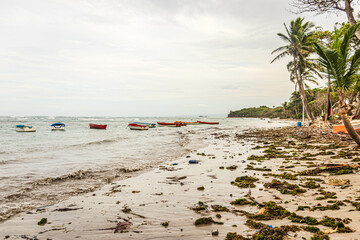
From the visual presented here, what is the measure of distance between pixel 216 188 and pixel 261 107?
191 metres

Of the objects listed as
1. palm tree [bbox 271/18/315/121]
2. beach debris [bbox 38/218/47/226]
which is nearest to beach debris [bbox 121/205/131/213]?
beach debris [bbox 38/218/47/226]

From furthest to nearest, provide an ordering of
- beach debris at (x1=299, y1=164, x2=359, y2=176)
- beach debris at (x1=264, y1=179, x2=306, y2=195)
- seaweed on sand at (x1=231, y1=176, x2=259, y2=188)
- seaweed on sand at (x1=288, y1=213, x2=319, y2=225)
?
beach debris at (x1=299, y1=164, x2=359, y2=176) → seaweed on sand at (x1=231, y1=176, x2=259, y2=188) → beach debris at (x1=264, y1=179, x2=306, y2=195) → seaweed on sand at (x1=288, y1=213, x2=319, y2=225)

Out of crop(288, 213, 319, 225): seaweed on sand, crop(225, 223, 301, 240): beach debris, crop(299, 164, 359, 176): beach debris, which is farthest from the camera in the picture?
crop(299, 164, 359, 176): beach debris

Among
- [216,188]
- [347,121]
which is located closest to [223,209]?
[216,188]

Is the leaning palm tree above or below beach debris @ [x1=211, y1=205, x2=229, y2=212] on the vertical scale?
above

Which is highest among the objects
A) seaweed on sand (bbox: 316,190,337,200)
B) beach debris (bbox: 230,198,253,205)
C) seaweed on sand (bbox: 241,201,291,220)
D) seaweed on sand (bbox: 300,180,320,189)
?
seaweed on sand (bbox: 316,190,337,200)

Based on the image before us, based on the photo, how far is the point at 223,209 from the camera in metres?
4.39

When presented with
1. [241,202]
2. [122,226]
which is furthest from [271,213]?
[122,226]

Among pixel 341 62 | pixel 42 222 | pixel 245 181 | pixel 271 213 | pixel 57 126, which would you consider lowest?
pixel 57 126

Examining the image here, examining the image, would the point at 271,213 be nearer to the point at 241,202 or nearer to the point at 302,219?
the point at 302,219

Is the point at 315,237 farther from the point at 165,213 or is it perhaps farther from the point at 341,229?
the point at 165,213

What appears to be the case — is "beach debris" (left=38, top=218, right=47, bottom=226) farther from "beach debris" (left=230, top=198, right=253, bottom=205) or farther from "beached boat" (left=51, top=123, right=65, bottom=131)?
"beached boat" (left=51, top=123, right=65, bottom=131)

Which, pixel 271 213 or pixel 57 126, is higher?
pixel 271 213

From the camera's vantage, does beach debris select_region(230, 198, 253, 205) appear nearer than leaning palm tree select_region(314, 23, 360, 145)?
Yes
